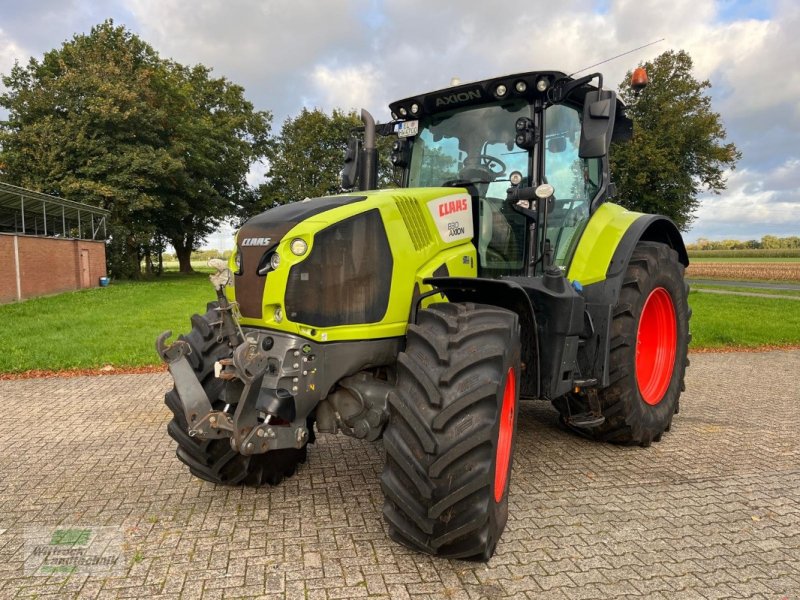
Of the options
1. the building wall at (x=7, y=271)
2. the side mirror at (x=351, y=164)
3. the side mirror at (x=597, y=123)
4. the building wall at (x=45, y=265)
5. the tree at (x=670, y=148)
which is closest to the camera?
the side mirror at (x=597, y=123)

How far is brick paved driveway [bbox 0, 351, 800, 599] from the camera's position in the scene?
2789 millimetres

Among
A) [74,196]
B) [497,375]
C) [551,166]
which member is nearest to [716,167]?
[551,166]

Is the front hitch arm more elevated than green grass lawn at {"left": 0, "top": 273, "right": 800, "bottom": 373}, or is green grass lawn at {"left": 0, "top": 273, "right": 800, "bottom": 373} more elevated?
the front hitch arm

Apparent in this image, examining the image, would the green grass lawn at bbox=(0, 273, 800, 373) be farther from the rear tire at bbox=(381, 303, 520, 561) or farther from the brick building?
the rear tire at bbox=(381, 303, 520, 561)

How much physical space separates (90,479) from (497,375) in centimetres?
312

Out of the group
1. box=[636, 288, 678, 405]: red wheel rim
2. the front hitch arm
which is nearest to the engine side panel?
the front hitch arm

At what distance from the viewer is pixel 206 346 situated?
3.65 metres

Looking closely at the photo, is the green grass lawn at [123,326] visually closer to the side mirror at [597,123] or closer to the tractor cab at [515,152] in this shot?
the tractor cab at [515,152]

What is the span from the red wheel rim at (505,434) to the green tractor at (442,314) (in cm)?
2

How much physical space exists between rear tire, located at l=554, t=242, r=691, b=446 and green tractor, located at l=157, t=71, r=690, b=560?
23mm

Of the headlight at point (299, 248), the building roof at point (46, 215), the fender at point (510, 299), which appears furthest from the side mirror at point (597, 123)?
the building roof at point (46, 215)

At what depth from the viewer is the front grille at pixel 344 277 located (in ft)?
10.2

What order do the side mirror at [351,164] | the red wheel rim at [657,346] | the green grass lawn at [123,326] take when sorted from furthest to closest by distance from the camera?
the green grass lawn at [123,326] < the red wheel rim at [657,346] < the side mirror at [351,164]

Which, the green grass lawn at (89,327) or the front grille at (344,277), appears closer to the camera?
the front grille at (344,277)
